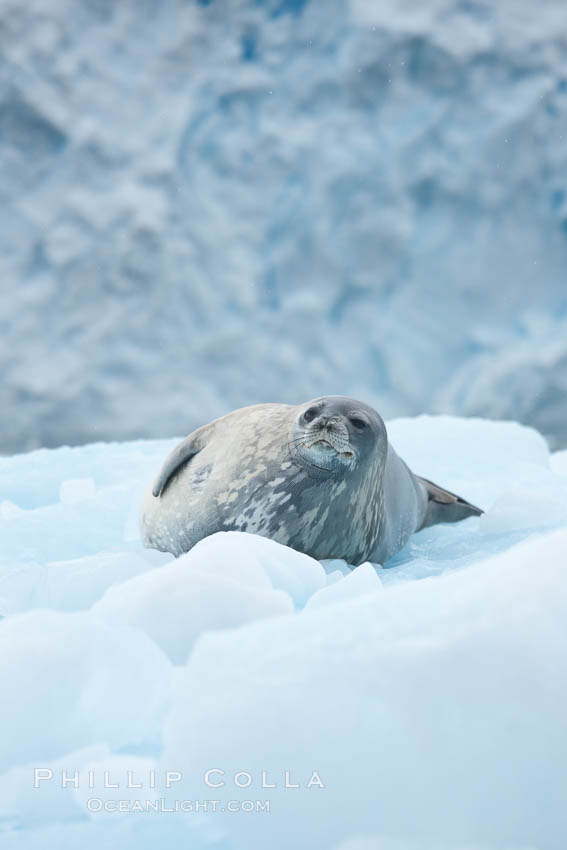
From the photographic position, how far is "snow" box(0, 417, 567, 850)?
99 centimetres

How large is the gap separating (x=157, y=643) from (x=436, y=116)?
8.60 meters

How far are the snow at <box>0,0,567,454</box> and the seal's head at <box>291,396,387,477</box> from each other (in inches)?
254

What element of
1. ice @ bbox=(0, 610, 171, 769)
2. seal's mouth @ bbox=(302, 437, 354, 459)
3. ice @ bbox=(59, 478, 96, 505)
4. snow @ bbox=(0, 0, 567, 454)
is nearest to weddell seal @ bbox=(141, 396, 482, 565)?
seal's mouth @ bbox=(302, 437, 354, 459)

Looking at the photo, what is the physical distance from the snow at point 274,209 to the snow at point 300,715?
742 cm

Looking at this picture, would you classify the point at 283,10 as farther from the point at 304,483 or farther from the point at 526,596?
the point at 526,596

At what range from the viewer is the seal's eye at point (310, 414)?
7.40ft

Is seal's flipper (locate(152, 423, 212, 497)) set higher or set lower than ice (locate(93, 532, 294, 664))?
higher

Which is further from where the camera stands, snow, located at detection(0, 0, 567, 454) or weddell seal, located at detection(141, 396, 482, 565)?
snow, located at detection(0, 0, 567, 454)

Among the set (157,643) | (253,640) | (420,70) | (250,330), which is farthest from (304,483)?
(420,70)

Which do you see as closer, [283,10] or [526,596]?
[526,596]

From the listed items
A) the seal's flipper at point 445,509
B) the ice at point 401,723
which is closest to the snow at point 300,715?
the ice at point 401,723

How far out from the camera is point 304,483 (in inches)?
88.0

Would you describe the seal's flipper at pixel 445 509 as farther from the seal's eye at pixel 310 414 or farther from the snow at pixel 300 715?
the snow at pixel 300 715

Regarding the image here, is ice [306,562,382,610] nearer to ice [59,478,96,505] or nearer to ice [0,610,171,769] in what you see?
ice [0,610,171,769]
